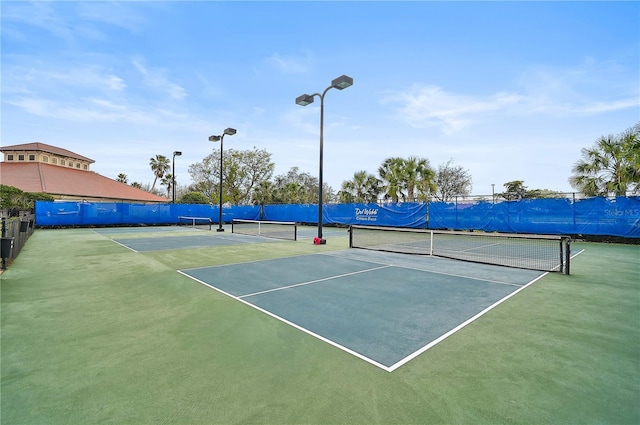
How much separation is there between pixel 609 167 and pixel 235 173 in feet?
116

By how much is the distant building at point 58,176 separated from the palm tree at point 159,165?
11.4 metres

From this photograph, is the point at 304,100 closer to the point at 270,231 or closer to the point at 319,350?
the point at 270,231

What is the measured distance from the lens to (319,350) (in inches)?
118

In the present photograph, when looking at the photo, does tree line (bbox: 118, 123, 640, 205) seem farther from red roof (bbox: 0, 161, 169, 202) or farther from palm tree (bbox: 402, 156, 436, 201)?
red roof (bbox: 0, 161, 169, 202)

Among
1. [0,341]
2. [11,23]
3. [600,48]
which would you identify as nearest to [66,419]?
[0,341]

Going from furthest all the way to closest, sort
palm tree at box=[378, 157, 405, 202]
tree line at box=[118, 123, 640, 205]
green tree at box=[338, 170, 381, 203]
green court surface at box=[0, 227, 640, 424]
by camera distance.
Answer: green tree at box=[338, 170, 381, 203] < palm tree at box=[378, 157, 405, 202] < tree line at box=[118, 123, 640, 205] < green court surface at box=[0, 227, 640, 424]

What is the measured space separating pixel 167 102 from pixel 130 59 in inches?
267

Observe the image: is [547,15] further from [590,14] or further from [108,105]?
[108,105]

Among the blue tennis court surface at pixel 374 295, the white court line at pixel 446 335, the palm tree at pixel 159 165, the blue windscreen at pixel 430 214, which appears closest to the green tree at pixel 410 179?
the blue windscreen at pixel 430 214

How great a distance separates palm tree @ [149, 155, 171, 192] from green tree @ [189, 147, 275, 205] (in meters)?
19.7

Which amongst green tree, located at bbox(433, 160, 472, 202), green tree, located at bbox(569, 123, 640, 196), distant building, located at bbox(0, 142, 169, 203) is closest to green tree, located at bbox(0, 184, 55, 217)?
distant building, located at bbox(0, 142, 169, 203)

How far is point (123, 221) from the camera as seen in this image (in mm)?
24125

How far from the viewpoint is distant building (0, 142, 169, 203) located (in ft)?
104

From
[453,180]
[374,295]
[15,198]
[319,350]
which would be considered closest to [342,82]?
[374,295]
